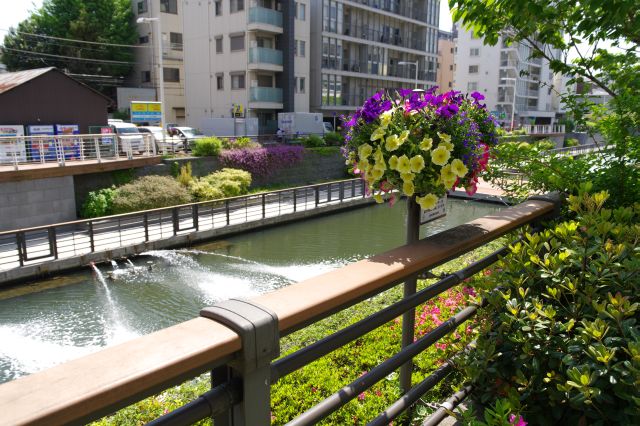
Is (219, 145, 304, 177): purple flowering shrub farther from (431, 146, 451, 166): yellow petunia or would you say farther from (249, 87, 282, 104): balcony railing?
(431, 146, 451, 166): yellow petunia

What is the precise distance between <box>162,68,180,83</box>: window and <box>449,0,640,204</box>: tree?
41.7 m

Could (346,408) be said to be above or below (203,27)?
below

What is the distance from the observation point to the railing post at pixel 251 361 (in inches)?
45.4

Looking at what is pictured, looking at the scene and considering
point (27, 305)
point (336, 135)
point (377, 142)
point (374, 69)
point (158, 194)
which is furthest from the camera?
point (374, 69)

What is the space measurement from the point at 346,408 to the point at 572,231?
2.38 meters

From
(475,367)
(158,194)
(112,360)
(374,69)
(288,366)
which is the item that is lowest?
(158,194)

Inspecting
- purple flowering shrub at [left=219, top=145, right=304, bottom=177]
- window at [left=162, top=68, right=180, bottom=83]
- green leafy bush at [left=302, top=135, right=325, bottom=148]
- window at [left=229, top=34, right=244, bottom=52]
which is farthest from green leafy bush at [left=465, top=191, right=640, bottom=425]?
window at [left=162, top=68, right=180, bottom=83]

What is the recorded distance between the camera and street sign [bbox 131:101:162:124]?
92.5 ft

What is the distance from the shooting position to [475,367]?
6.55 ft

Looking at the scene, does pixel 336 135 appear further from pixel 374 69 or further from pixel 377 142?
pixel 377 142

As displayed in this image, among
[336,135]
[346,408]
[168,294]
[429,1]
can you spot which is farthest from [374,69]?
[346,408]

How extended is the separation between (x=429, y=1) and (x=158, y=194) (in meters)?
37.4

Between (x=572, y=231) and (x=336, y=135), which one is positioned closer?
(x=572, y=231)

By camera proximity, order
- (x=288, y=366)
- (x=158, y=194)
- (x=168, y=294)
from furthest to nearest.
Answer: (x=158, y=194)
(x=168, y=294)
(x=288, y=366)
